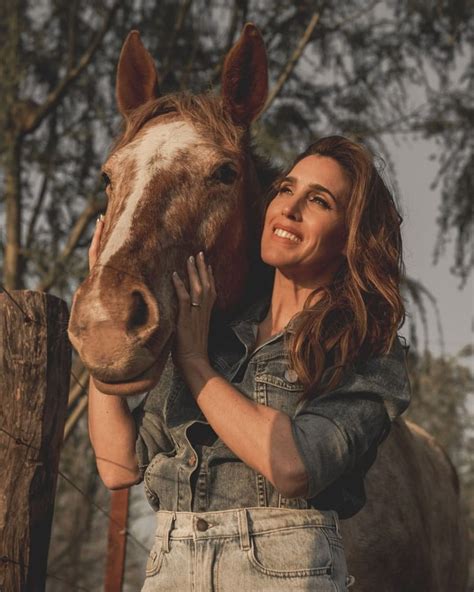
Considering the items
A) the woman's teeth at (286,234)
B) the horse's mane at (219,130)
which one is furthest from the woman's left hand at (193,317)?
the horse's mane at (219,130)

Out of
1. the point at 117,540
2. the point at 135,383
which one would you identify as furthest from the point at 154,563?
the point at 117,540

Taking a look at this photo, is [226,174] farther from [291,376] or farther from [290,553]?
[290,553]

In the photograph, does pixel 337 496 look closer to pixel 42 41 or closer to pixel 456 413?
pixel 42 41

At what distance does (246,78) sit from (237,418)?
1317 mm

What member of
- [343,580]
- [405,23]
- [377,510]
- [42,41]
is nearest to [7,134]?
[42,41]

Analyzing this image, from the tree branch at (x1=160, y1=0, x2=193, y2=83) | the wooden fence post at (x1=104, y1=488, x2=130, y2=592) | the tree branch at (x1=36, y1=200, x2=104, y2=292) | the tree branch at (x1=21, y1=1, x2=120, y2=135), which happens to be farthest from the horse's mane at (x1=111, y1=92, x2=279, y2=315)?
the tree branch at (x1=21, y1=1, x2=120, y2=135)

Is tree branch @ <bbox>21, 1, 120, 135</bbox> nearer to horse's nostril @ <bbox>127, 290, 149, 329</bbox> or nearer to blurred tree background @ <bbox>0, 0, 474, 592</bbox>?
blurred tree background @ <bbox>0, 0, 474, 592</bbox>

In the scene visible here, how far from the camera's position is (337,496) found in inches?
91.6

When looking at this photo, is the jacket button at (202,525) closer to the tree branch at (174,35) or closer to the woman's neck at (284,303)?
the woman's neck at (284,303)

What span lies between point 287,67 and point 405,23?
46.2 inches

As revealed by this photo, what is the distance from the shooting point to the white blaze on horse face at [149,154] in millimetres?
2301

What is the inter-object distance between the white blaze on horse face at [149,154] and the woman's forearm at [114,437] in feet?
1.58

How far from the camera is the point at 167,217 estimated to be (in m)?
2.43

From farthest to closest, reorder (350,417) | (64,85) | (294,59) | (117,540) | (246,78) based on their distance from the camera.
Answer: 1. (64,85)
2. (294,59)
3. (117,540)
4. (246,78)
5. (350,417)
